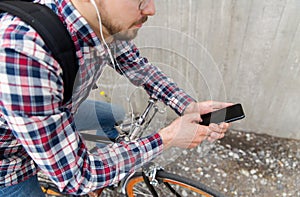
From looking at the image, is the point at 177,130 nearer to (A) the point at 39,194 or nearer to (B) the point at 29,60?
(B) the point at 29,60

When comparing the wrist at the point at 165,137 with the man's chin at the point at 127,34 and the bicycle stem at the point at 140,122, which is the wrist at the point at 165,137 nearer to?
the bicycle stem at the point at 140,122

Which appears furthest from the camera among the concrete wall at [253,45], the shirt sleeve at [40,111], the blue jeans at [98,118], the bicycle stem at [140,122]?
the concrete wall at [253,45]

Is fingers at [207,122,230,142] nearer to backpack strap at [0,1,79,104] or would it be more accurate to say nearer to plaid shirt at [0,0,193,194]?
plaid shirt at [0,0,193,194]

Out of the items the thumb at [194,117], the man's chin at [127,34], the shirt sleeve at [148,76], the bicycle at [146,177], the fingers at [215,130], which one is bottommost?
the bicycle at [146,177]

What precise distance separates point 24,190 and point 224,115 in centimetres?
85

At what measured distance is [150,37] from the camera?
0.82 meters

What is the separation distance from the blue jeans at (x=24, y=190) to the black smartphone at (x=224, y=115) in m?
0.74

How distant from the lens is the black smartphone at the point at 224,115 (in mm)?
1008

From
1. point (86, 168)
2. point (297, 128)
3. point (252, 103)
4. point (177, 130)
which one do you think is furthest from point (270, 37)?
point (86, 168)

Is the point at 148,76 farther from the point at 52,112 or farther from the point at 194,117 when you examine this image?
the point at 52,112

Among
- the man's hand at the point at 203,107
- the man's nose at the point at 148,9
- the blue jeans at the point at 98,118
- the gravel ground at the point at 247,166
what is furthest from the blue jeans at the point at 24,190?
the gravel ground at the point at 247,166

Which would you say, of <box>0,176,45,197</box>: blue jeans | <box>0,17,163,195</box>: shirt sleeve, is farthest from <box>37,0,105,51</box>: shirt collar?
<box>0,176,45,197</box>: blue jeans

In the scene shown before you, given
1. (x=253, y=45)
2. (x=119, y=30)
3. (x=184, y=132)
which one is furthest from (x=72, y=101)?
(x=253, y=45)

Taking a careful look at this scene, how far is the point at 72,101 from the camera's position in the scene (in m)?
0.87
